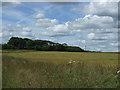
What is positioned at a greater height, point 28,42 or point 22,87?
point 28,42

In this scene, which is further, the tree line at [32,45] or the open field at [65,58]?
the tree line at [32,45]

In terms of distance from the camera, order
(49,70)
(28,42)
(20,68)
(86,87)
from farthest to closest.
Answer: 1. (28,42)
2. (20,68)
3. (49,70)
4. (86,87)

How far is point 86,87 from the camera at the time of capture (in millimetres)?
7746


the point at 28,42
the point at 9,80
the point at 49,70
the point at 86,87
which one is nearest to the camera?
the point at 86,87

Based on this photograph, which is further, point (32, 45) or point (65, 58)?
point (32, 45)

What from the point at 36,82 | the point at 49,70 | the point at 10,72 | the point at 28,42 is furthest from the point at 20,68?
the point at 28,42

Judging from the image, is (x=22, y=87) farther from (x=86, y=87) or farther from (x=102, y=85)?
(x=102, y=85)

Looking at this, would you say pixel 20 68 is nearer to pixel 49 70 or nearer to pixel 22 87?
pixel 49 70

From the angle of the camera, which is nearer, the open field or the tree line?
the open field

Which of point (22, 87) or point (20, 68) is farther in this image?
point (20, 68)

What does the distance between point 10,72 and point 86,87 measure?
14.0ft

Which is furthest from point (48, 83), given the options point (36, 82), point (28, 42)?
point (28, 42)

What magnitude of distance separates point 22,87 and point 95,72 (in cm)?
336

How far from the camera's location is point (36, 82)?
Answer: 26.9ft
